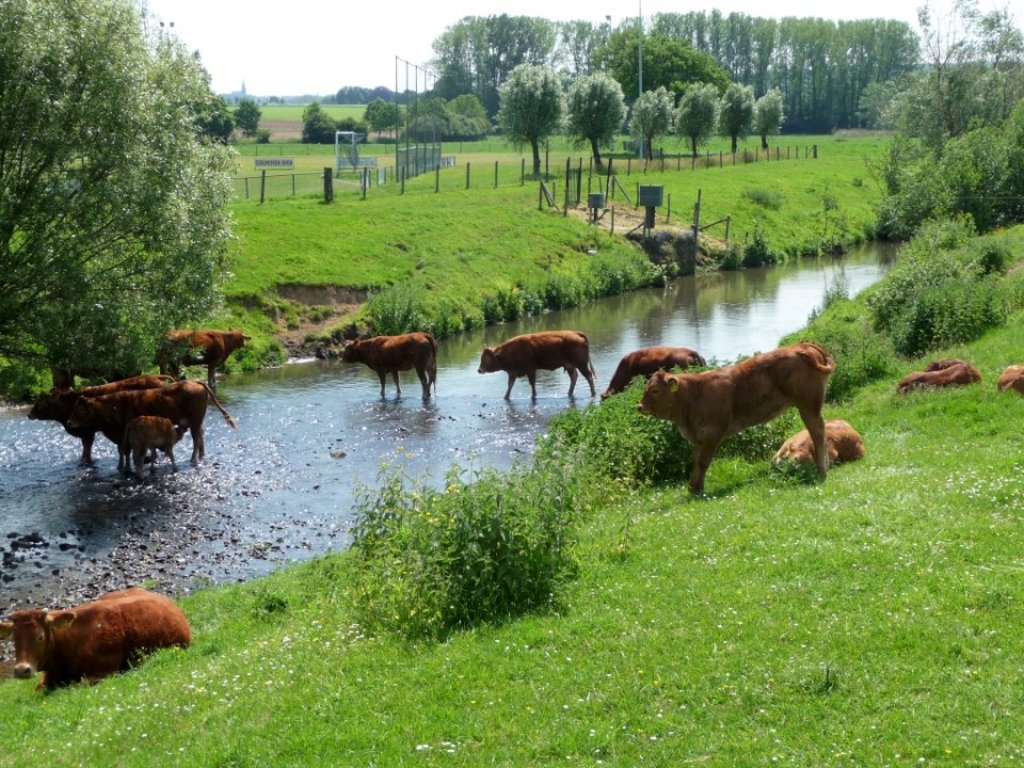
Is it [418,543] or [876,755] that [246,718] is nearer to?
[418,543]

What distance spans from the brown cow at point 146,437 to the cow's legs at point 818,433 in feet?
40.6

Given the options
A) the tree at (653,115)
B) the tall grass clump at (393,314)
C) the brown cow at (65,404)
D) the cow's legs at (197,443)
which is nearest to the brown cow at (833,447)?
the cow's legs at (197,443)

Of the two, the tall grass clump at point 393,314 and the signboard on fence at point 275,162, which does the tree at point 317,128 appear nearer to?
the signboard on fence at point 275,162

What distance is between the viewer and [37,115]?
1931 cm

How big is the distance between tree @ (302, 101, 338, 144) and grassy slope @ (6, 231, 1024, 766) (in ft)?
324

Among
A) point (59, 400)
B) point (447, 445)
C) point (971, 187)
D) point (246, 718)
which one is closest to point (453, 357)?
point (447, 445)

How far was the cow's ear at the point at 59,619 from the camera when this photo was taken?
1173cm

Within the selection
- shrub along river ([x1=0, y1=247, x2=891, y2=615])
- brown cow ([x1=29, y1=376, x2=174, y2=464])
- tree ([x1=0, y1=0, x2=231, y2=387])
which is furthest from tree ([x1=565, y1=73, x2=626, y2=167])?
tree ([x1=0, y1=0, x2=231, y2=387])

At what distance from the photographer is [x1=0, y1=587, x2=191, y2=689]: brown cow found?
11.7 metres

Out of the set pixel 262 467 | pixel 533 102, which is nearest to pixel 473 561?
pixel 262 467

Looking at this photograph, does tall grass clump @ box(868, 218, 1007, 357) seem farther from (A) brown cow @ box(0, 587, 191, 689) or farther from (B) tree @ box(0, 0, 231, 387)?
(A) brown cow @ box(0, 587, 191, 689)

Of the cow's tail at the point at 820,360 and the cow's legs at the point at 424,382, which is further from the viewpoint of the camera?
the cow's legs at the point at 424,382

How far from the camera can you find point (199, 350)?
1113 inches

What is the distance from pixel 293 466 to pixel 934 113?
5066 centimetres
